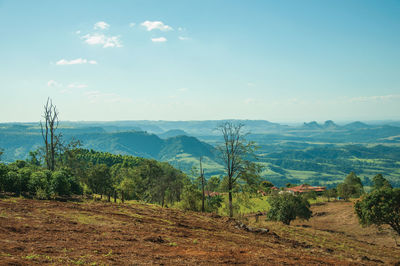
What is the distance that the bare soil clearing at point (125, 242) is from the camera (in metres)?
12.6

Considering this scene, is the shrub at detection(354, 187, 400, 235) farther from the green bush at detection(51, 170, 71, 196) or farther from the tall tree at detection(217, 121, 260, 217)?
the green bush at detection(51, 170, 71, 196)

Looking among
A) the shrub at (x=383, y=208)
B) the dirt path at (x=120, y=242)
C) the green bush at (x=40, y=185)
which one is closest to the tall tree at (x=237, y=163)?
the dirt path at (x=120, y=242)

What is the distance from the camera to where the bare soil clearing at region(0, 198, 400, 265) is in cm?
1258

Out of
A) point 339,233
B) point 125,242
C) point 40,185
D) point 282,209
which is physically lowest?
point 339,233

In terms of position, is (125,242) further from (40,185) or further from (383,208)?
(383,208)

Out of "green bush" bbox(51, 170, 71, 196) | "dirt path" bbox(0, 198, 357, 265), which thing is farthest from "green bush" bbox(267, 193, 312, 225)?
"green bush" bbox(51, 170, 71, 196)

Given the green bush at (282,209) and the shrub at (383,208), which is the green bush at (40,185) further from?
the shrub at (383,208)

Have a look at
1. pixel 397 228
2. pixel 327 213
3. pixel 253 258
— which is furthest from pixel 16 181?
pixel 327 213

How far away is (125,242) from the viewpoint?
15539 millimetres

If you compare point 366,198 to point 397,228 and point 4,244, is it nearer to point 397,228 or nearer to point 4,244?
point 397,228

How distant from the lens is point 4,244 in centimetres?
1234

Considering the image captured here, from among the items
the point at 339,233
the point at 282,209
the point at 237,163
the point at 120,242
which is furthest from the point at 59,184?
the point at 339,233

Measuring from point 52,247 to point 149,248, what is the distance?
5041mm

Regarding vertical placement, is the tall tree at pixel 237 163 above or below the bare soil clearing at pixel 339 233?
above
